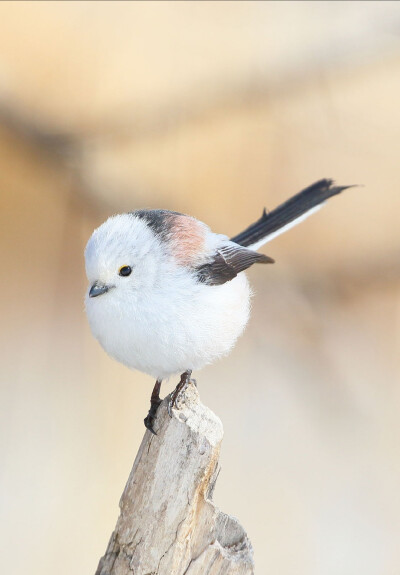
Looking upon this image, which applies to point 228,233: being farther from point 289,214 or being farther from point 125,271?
point 125,271

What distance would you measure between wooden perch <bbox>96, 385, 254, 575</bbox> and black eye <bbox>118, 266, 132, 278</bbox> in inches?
12.9

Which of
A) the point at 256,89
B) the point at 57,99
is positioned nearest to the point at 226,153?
the point at 256,89

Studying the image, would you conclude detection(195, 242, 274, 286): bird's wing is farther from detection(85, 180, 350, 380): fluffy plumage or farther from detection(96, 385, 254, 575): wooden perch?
detection(96, 385, 254, 575): wooden perch

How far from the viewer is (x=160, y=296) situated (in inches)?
59.0

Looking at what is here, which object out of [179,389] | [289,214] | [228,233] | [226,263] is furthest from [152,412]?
[228,233]

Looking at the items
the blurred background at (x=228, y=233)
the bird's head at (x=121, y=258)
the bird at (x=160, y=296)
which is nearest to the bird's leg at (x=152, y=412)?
the bird at (x=160, y=296)

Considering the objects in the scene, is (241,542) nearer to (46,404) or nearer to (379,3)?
(46,404)

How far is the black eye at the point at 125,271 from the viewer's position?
4.90 ft

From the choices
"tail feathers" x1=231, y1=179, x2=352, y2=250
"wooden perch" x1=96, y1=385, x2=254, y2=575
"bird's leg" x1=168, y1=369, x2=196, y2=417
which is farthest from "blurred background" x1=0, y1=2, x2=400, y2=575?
"wooden perch" x1=96, y1=385, x2=254, y2=575

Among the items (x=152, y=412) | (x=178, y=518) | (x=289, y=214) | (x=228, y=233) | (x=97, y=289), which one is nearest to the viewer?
(x=178, y=518)

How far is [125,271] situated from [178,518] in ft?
1.69

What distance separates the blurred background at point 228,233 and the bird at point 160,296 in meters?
1.25

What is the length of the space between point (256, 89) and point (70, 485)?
1.74 meters

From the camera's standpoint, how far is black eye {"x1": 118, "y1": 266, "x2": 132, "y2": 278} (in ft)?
4.90
